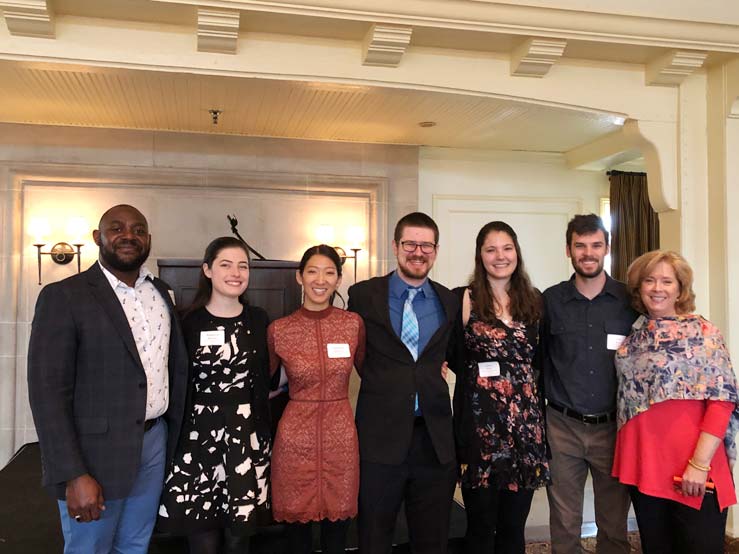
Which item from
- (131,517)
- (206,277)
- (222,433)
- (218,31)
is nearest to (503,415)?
(222,433)

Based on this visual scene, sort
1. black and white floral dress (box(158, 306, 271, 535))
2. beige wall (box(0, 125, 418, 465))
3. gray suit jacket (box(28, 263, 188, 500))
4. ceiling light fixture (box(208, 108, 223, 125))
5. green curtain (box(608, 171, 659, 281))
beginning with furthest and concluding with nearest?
green curtain (box(608, 171, 659, 281))
beige wall (box(0, 125, 418, 465))
ceiling light fixture (box(208, 108, 223, 125))
black and white floral dress (box(158, 306, 271, 535))
gray suit jacket (box(28, 263, 188, 500))

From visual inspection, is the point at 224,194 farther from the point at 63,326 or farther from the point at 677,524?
the point at 677,524

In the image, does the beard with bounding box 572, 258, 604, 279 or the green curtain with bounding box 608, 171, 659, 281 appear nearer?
the beard with bounding box 572, 258, 604, 279

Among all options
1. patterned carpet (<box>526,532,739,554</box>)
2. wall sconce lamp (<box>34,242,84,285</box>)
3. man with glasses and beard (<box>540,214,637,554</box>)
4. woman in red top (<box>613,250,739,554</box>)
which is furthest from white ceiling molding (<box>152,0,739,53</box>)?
patterned carpet (<box>526,532,739,554</box>)

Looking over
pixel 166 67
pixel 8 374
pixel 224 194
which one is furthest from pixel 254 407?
pixel 8 374

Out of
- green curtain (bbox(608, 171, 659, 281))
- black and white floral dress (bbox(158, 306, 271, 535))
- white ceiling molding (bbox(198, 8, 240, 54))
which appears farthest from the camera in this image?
green curtain (bbox(608, 171, 659, 281))

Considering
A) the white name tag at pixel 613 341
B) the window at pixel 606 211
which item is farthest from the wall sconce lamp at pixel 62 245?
the window at pixel 606 211

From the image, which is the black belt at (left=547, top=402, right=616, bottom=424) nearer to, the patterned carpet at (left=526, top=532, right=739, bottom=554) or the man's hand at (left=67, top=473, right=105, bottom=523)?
the patterned carpet at (left=526, top=532, right=739, bottom=554)

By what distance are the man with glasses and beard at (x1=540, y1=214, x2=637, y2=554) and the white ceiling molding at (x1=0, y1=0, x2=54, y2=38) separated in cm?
265

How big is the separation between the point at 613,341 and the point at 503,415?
58 cm

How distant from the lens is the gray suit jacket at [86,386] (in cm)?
175

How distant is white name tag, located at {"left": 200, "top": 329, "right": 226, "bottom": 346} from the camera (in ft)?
6.72

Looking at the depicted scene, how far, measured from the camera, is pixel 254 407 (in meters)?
2.09

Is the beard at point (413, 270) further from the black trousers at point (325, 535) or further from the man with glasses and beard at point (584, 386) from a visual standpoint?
the black trousers at point (325, 535)
